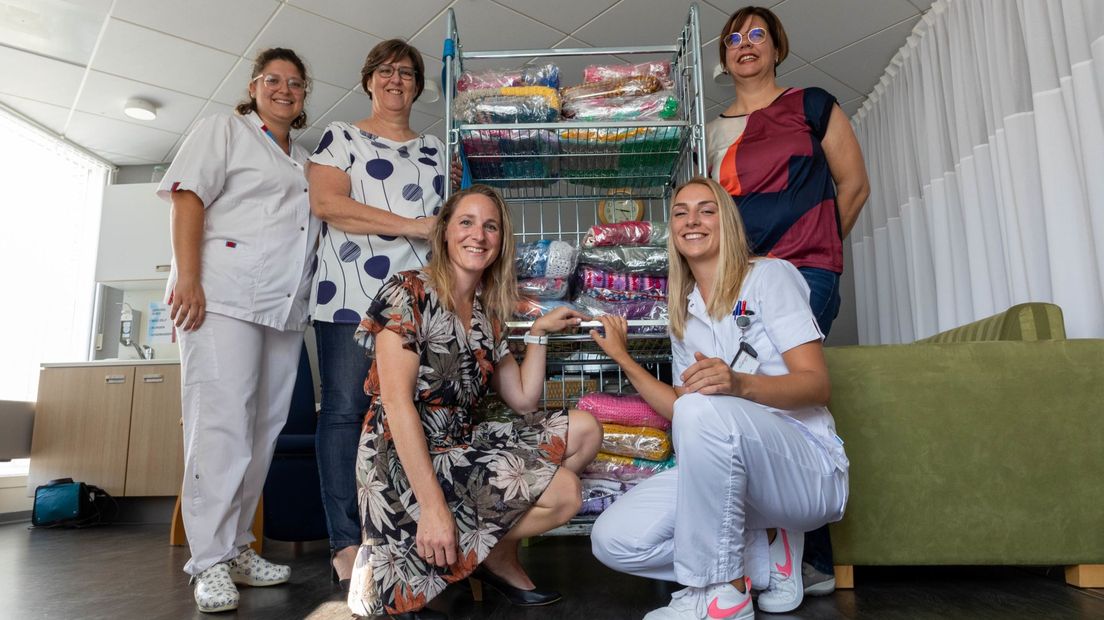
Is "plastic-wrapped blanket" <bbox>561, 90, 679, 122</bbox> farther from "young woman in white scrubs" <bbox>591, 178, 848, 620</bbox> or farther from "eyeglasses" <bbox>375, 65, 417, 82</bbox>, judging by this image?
"eyeglasses" <bbox>375, 65, 417, 82</bbox>

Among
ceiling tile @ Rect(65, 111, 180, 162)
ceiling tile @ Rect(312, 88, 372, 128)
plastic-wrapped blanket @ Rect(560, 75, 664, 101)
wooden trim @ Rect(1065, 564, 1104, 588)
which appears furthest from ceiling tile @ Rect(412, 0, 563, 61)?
wooden trim @ Rect(1065, 564, 1104, 588)

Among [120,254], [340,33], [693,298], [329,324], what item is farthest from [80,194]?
[693,298]

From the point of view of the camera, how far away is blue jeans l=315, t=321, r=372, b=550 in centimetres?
161

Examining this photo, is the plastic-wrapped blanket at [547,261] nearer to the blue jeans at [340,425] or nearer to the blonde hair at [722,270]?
the blonde hair at [722,270]

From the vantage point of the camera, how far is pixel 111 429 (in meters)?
3.56

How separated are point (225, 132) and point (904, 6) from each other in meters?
3.13

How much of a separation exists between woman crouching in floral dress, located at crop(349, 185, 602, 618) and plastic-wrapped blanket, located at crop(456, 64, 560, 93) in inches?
17.5

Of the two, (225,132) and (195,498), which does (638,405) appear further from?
(225,132)

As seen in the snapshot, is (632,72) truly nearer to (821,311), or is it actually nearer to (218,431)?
(821,311)

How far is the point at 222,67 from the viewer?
12.1 ft

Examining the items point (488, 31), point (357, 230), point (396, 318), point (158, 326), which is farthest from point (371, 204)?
point (158, 326)

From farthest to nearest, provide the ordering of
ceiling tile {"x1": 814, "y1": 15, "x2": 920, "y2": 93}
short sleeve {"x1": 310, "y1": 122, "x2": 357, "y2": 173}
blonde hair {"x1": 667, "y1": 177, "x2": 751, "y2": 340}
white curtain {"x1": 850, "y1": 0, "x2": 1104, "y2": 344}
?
ceiling tile {"x1": 814, "y1": 15, "x2": 920, "y2": 93}
white curtain {"x1": 850, "y1": 0, "x2": 1104, "y2": 344}
short sleeve {"x1": 310, "y1": 122, "x2": 357, "y2": 173}
blonde hair {"x1": 667, "y1": 177, "x2": 751, "y2": 340}

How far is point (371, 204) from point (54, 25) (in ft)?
8.76

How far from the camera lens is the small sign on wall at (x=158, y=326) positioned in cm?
447
